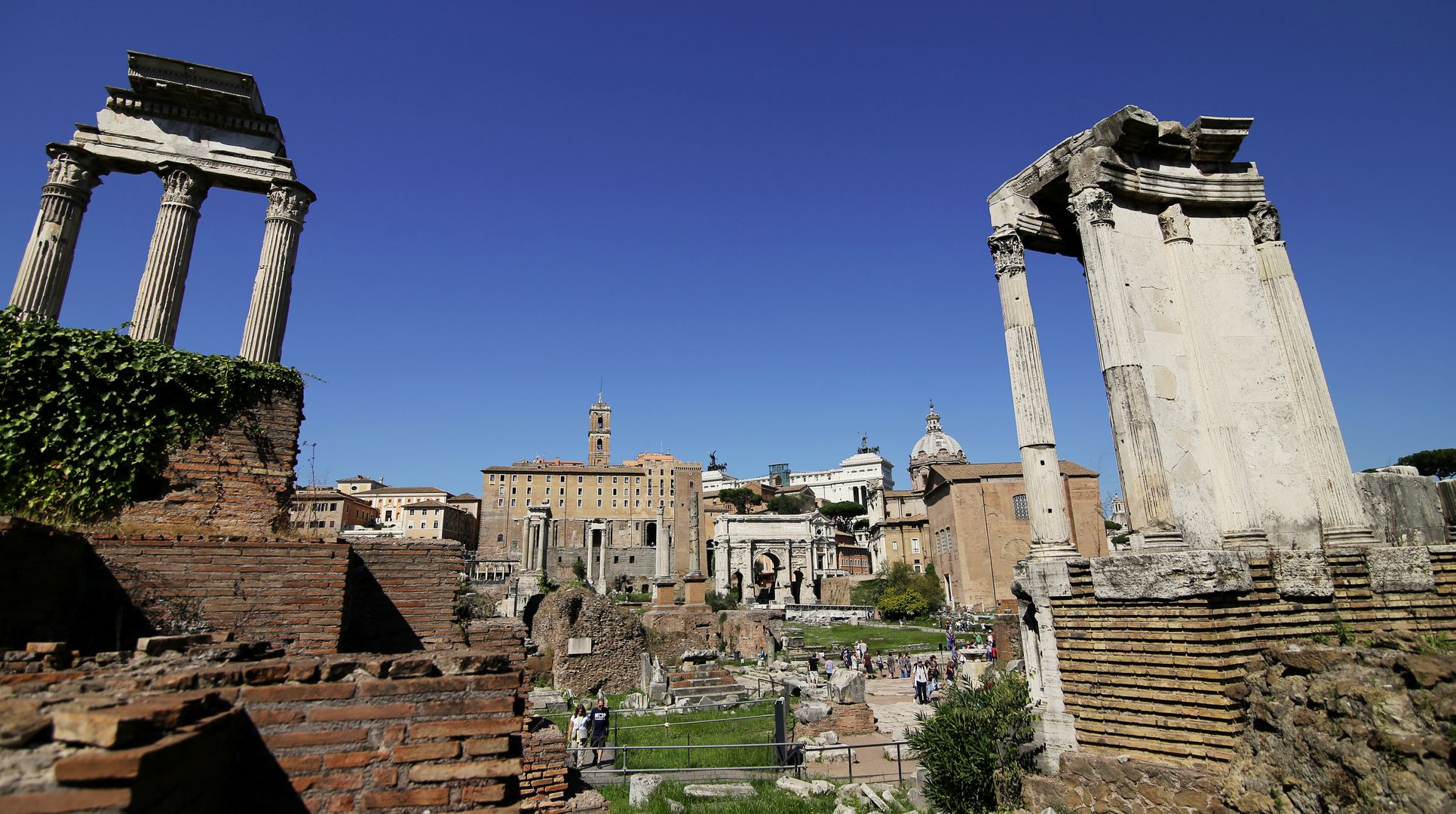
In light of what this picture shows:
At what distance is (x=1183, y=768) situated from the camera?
605cm

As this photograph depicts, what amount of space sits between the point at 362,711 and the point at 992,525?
2283 inches

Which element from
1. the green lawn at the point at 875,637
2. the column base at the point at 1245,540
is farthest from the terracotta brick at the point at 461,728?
the green lawn at the point at 875,637

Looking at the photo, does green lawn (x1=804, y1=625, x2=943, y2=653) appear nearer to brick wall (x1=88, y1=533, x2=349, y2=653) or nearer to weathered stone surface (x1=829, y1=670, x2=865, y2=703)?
weathered stone surface (x1=829, y1=670, x2=865, y2=703)

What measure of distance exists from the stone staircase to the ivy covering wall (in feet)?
44.2

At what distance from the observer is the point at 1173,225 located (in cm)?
902

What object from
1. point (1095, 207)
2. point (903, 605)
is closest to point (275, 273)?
point (1095, 207)

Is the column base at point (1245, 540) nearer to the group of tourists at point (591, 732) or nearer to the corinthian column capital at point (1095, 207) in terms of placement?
the corinthian column capital at point (1095, 207)

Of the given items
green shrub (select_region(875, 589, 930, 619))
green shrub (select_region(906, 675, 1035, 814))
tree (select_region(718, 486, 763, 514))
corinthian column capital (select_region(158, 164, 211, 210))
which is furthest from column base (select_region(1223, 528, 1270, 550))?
tree (select_region(718, 486, 763, 514))

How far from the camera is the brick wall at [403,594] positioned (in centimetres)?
728

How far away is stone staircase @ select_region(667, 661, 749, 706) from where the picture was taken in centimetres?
1800

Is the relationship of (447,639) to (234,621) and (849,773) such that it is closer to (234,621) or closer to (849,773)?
(234,621)

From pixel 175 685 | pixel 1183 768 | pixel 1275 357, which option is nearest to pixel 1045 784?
pixel 1183 768

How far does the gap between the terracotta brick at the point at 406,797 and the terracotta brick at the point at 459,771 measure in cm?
4

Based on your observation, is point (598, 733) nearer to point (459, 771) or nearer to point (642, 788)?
point (642, 788)
